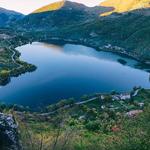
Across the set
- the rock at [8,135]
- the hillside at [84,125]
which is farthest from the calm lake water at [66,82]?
the rock at [8,135]

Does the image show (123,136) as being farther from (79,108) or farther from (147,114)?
(79,108)

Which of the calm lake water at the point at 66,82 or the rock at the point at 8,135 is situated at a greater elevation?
the rock at the point at 8,135

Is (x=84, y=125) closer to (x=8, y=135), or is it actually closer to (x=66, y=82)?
(x=66, y=82)

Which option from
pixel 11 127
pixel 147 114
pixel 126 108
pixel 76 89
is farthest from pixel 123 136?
pixel 76 89

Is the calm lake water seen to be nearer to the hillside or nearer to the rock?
the hillside

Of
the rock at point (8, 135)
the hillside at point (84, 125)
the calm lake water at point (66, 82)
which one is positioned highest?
the rock at point (8, 135)

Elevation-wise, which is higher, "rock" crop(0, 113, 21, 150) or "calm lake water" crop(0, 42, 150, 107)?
"rock" crop(0, 113, 21, 150)

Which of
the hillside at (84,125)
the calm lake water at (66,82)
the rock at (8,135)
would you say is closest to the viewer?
the rock at (8,135)

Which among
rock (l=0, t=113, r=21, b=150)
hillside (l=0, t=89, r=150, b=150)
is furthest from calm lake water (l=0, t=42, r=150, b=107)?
rock (l=0, t=113, r=21, b=150)

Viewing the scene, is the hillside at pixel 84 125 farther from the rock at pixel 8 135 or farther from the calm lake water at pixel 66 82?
the calm lake water at pixel 66 82
